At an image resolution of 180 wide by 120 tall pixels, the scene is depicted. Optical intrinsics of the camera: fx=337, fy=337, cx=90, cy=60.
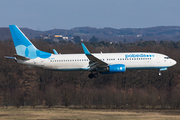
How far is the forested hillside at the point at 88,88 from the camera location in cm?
10719

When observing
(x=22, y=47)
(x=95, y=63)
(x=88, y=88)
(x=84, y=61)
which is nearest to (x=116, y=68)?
(x=95, y=63)

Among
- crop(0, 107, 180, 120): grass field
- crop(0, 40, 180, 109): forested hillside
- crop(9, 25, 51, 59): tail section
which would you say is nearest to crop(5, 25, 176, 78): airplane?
crop(9, 25, 51, 59): tail section

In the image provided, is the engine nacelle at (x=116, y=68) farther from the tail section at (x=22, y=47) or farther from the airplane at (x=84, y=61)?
the tail section at (x=22, y=47)

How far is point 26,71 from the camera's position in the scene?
120 metres

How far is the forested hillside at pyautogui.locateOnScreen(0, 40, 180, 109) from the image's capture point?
107188mm

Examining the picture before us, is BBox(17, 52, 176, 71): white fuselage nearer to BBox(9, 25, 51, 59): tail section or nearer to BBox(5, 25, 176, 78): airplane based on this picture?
BBox(5, 25, 176, 78): airplane

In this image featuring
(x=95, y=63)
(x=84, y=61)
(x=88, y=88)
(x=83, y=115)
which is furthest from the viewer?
(x=88, y=88)

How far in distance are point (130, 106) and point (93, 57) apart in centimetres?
5076

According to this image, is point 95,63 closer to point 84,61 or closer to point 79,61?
point 84,61

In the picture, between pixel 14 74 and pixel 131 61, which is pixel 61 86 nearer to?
pixel 14 74

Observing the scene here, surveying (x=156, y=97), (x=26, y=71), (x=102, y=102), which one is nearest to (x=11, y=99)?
(x=26, y=71)

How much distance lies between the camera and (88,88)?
116 metres

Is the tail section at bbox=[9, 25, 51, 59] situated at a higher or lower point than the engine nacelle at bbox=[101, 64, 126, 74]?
higher

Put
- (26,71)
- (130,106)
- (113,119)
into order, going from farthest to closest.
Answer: (26,71) < (130,106) < (113,119)
